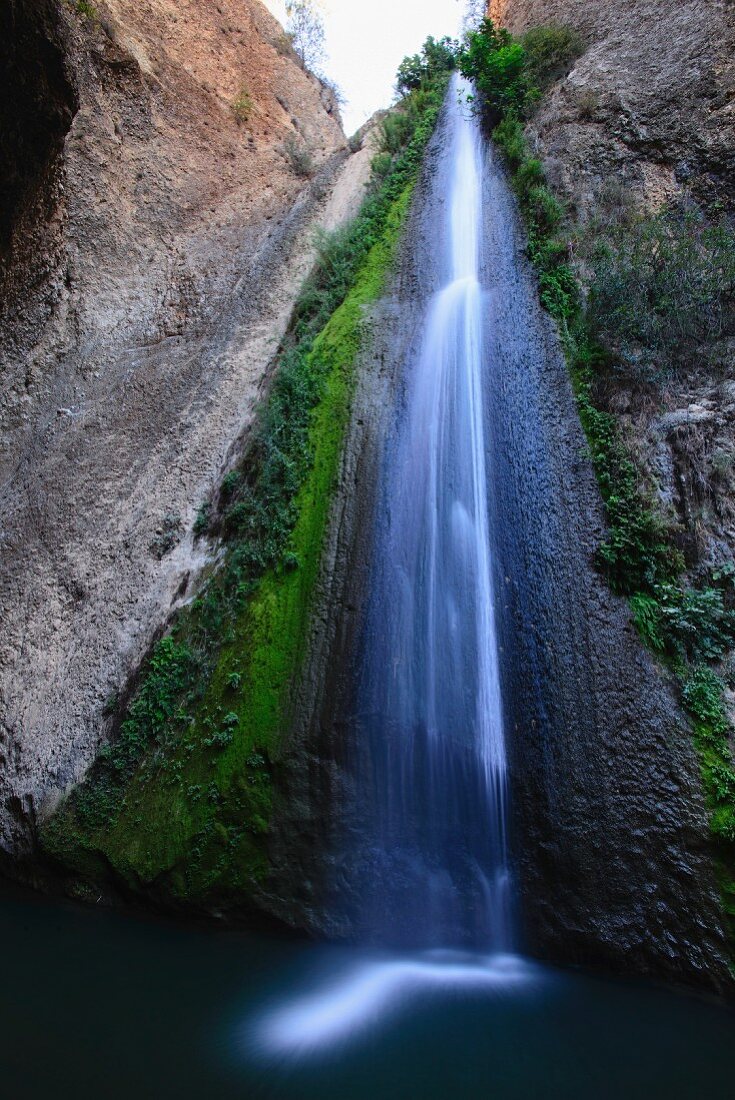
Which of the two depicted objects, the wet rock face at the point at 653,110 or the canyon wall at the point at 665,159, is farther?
the wet rock face at the point at 653,110

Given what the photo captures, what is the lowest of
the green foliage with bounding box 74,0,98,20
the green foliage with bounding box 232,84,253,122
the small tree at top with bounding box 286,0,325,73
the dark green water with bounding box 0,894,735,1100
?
the dark green water with bounding box 0,894,735,1100

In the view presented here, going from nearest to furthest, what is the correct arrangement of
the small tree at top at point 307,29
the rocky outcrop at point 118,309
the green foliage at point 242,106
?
the rocky outcrop at point 118,309 → the green foliage at point 242,106 → the small tree at top at point 307,29

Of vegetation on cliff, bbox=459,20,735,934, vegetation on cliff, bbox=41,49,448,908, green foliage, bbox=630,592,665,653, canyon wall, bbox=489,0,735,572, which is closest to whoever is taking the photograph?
vegetation on cliff, bbox=459,20,735,934

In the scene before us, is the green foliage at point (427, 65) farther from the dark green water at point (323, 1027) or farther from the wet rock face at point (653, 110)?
the dark green water at point (323, 1027)

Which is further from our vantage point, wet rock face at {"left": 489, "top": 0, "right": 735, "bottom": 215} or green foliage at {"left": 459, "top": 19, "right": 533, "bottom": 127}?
green foliage at {"left": 459, "top": 19, "right": 533, "bottom": 127}

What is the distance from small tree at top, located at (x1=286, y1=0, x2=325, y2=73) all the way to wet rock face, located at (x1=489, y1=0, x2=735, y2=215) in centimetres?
1550

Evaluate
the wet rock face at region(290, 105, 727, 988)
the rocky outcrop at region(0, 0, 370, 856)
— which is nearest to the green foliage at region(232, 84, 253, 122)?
the rocky outcrop at region(0, 0, 370, 856)

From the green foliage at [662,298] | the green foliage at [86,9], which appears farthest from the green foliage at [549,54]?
the green foliage at [86,9]

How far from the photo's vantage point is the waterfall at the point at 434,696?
17.7ft

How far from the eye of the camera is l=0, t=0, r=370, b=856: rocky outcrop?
806cm

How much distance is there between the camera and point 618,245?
28.7 feet

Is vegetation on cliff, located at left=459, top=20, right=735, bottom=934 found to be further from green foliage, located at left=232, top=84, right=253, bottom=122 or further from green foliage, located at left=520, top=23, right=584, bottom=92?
green foliage, located at left=232, top=84, right=253, bottom=122

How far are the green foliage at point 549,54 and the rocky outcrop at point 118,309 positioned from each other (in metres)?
4.16

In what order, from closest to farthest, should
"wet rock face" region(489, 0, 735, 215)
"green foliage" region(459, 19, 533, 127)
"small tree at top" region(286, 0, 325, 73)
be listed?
"wet rock face" region(489, 0, 735, 215), "green foliage" region(459, 19, 533, 127), "small tree at top" region(286, 0, 325, 73)
